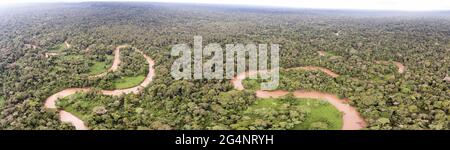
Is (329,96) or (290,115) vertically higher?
(329,96)

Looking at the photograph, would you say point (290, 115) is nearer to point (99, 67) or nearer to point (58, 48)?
point (99, 67)

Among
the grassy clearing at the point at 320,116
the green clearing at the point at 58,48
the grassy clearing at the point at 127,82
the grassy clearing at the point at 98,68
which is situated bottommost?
the grassy clearing at the point at 320,116

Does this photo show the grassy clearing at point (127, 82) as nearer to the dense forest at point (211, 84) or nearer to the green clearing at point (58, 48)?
the dense forest at point (211, 84)

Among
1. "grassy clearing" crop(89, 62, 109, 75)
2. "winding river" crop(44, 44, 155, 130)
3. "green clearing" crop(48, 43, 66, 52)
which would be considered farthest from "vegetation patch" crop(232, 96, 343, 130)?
"green clearing" crop(48, 43, 66, 52)

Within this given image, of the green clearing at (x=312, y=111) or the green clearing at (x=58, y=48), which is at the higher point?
the green clearing at (x=58, y=48)

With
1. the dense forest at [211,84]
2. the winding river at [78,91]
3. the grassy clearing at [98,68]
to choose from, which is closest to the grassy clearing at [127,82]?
the dense forest at [211,84]

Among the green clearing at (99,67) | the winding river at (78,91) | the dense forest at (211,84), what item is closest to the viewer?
the dense forest at (211,84)

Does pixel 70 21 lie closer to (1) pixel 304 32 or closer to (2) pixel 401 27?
(1) pixel 304 32

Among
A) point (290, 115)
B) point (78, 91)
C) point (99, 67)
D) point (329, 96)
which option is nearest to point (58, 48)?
point (99, 67)
